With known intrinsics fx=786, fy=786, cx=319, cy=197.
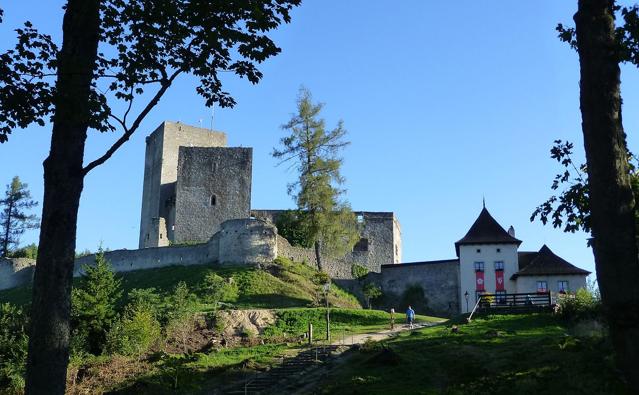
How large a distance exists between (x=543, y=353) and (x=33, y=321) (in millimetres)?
16517

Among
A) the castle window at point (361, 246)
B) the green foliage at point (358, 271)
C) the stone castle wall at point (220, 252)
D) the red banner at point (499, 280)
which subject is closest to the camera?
the red banner at point (499, 280)

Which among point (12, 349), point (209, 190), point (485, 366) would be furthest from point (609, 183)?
point (209, 190)

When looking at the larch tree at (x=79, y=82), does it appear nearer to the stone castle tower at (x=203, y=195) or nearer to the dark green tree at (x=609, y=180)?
the dark green tree at (x=609, y=180)

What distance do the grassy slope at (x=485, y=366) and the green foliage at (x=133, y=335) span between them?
10.8m

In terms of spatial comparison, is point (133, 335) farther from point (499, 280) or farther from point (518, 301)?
point (499, 280)

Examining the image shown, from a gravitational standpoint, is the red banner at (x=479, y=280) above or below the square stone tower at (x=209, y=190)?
below

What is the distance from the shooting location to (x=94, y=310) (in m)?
34.3

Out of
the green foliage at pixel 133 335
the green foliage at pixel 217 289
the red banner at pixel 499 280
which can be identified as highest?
the red banner at pixel 499 280

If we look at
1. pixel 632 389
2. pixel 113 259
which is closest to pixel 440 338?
pixel 632 389

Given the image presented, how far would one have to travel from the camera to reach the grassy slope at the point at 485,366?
18891 mm

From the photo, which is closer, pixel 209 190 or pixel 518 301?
pixel 518 301

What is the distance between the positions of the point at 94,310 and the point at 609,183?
90.3ft

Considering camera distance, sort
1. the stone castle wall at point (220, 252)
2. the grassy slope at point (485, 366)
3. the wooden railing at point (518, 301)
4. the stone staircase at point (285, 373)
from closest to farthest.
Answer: the grassy slope at point (485, 366) < the stone staircase at point (285, 373) < the wooden railing at point (518, 301) < the stone castle wall at point (220, 252)

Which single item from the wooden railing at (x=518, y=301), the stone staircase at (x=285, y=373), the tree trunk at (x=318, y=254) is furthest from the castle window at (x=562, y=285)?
the stone staircase at (x=285, y=373)
